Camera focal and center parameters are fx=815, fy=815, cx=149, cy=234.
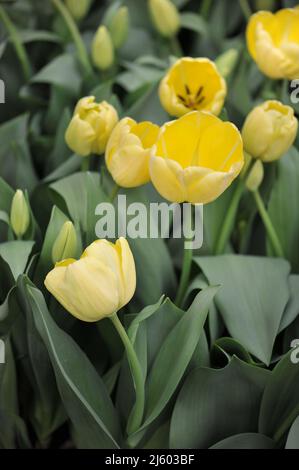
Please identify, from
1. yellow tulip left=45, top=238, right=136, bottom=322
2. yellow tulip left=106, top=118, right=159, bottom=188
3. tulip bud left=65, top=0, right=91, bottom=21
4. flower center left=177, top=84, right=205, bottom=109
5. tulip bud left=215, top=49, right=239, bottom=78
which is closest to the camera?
yellow tulip left=45, top=238, right=136, bottom=322

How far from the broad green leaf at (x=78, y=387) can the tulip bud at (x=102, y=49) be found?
0.40 meters

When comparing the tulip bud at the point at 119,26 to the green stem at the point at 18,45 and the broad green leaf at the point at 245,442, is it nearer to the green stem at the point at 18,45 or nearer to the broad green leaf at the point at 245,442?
the green stem at the point at 18,45

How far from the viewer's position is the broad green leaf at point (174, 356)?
66 cm

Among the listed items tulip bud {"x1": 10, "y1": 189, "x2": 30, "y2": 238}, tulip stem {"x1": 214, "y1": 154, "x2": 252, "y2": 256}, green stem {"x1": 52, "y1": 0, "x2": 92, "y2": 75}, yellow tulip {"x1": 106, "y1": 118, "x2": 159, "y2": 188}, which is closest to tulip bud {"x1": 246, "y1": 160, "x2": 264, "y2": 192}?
tulip stem {"x1": 214, "y1": 154, "x2": 252, "y2": 256}

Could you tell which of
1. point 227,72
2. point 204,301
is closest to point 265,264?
point 204,301

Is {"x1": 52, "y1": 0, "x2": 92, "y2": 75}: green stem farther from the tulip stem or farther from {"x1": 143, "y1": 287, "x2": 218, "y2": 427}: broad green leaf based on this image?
{"x1": 143, "y1": 287, "x2": 218, "y2": 427}: broad green leaf

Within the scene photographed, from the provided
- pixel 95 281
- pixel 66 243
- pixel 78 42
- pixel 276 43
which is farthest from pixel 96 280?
pixel 78 42

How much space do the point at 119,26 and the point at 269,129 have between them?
349mm

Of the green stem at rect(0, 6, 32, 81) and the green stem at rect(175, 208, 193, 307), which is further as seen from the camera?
the green stem at rect(0, 6, 32, 81)

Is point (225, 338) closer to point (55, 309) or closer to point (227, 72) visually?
point (55, 309)

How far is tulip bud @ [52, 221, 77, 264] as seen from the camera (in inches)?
26.6

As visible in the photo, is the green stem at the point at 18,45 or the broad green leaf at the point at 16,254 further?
the green stem at the point at 18,45

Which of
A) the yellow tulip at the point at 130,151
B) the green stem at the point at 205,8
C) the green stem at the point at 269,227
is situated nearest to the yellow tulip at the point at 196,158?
the yellow tulip at the point at 130,151

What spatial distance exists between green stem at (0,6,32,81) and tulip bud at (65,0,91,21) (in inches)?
3.1
